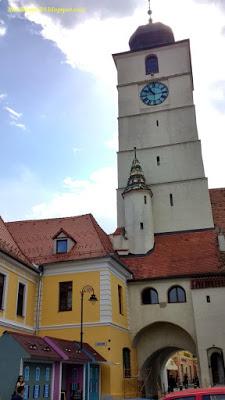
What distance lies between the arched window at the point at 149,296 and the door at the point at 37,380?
966 cm

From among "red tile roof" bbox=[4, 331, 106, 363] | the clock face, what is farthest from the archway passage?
the clock face

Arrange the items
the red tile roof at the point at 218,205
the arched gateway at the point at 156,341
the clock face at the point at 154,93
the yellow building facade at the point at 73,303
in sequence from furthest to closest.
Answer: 1. the clock face at the point at 154,93
2. the red tile roof at the point at 218,205
3. the arched gateway at the point at 156,341
4. the yellow building facade at the point at 73,303

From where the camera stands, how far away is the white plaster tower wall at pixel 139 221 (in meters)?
29.6

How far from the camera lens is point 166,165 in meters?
34.2

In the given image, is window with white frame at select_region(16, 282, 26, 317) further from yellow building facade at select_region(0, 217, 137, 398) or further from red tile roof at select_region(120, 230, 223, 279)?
red tile roof at select_region(120, 230, 223, 279)

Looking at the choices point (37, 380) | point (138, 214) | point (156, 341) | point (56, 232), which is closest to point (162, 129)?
point (138, 214)

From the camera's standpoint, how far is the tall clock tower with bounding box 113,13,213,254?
3238 centimetres

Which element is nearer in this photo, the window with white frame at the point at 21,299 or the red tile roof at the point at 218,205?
the window with white frame at the point at 21,299

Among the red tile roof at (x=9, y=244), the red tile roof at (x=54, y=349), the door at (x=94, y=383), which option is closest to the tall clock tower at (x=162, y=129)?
the red tile roof at (x=9, y=244)

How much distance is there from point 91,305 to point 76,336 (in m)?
1.74

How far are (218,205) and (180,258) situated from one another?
24.3 feet

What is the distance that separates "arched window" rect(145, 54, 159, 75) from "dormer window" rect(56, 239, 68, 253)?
64.7ft

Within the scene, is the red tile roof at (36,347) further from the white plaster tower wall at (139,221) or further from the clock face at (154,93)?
the clock face at (154,93)

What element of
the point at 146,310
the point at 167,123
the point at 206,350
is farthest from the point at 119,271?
the point at 167,123
